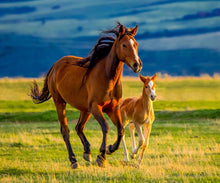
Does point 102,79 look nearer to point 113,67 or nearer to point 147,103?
point 113,67

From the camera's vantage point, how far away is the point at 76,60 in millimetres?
11375

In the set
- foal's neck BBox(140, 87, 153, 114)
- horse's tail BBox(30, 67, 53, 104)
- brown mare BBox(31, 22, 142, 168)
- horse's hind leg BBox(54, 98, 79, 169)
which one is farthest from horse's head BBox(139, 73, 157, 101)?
horse's tail BBox(30, 67, 53, 104)

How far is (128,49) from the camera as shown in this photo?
9.25m

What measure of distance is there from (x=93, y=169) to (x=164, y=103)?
2960 centimetres

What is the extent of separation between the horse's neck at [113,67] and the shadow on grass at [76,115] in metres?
18.1

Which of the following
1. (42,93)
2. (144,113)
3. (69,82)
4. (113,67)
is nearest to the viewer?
(113,67)

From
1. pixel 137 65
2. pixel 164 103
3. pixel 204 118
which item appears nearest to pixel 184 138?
pixel 137 65

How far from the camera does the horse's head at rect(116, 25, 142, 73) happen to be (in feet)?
29.6

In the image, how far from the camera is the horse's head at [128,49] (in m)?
9.02

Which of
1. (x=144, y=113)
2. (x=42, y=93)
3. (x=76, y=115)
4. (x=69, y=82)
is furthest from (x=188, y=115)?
(x=69, y=82)

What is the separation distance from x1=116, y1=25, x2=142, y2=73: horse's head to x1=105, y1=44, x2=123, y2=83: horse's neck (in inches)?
6.9

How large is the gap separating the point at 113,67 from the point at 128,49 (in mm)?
631

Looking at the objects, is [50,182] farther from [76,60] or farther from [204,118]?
[204,118]

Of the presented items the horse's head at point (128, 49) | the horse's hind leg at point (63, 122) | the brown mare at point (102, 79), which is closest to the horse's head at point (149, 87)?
the brown mare at point (102, 79)
